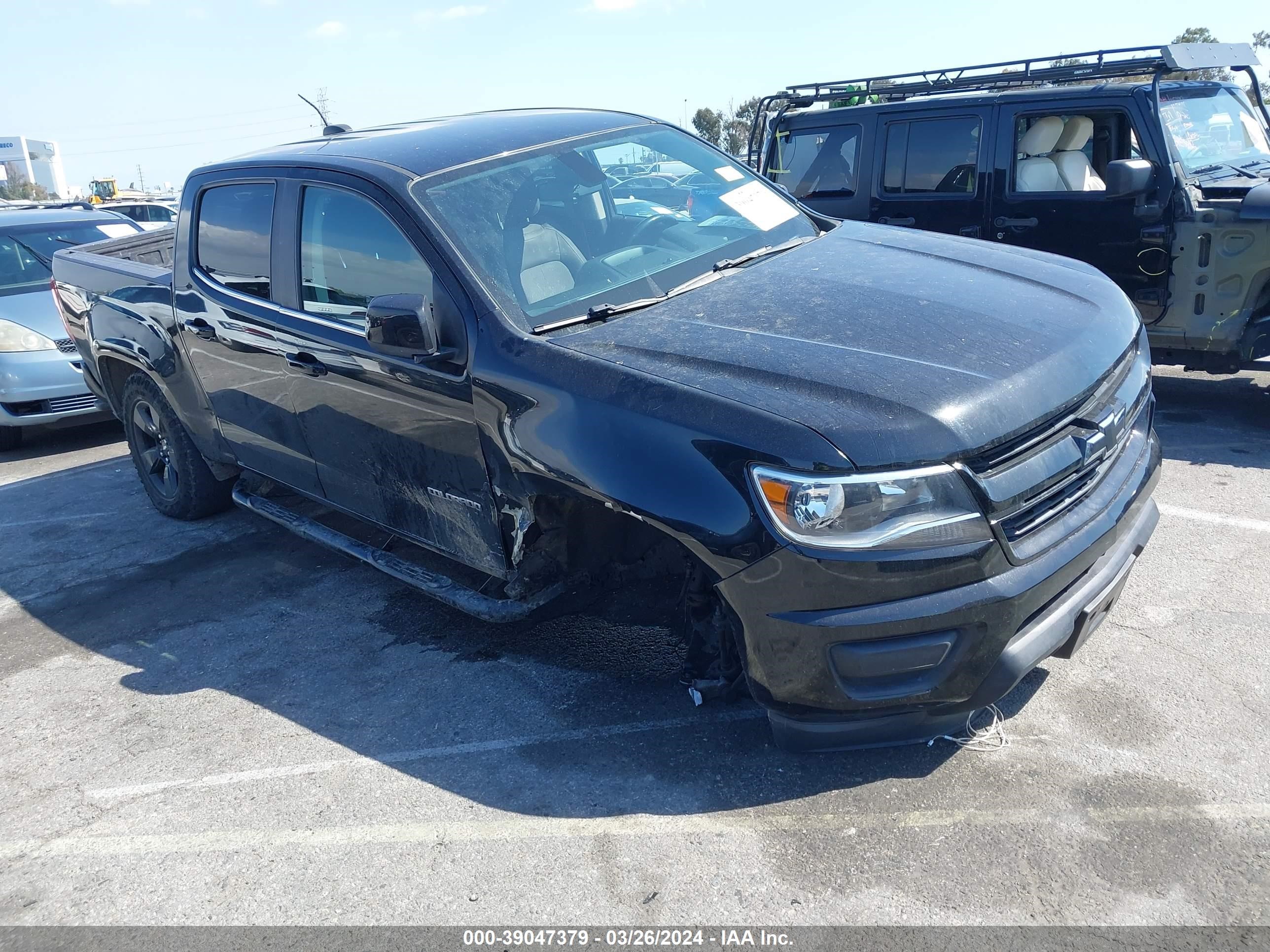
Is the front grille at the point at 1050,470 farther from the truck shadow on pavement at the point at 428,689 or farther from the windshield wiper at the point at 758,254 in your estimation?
the windshield wiper at the point at 758,254

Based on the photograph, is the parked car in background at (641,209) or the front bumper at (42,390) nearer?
the parked car in background at (641,209)

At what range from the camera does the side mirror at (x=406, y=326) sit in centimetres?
331

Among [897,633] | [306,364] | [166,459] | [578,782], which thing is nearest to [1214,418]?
[897,633]

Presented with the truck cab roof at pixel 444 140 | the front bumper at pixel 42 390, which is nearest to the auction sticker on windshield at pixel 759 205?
the truck cab roof at pixel 444 140

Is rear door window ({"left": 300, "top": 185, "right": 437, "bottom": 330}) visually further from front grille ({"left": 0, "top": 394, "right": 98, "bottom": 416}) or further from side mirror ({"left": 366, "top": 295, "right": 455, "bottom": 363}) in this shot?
front grille ({"left": 0, "top": 394, "right": 98, "bottom": 416})

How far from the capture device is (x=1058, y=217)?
20.3 feet

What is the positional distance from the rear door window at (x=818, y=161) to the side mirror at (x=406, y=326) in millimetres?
4319

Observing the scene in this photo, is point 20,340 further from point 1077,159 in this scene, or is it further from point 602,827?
point 1077,159

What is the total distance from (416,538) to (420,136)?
162cm

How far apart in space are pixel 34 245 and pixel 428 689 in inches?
287

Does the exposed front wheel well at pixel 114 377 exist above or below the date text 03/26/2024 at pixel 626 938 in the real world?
above

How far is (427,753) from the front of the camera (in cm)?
340

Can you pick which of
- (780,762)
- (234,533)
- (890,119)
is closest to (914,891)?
(780,762)

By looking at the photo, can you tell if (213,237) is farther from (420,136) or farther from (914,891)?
(914,891)
